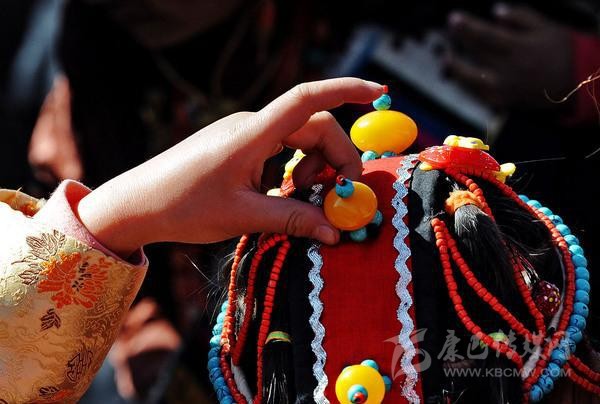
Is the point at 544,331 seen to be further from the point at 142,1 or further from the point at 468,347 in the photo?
the point at 142,1

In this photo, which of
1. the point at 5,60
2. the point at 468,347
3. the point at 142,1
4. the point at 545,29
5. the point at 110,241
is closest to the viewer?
the point at 468,347

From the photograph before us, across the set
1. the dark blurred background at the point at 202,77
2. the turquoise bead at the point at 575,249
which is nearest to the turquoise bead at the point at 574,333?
the turquoise bead at the point at 575,249

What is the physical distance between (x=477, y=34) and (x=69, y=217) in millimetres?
1754

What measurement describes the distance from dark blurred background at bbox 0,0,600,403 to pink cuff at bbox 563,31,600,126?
0.07 metres

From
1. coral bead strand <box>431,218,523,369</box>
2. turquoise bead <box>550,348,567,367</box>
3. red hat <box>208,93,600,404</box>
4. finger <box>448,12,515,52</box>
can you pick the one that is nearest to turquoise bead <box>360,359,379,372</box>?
red hat <box>208,93,600,404</box>

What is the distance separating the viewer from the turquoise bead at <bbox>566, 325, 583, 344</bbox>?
3.96 feet

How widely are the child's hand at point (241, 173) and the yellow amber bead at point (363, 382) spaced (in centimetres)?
16

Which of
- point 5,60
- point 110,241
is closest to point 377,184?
point 110,241

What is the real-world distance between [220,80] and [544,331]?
2015 millimetres

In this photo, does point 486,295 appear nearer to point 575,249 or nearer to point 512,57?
point 575,249

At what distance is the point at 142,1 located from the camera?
9.63 ft

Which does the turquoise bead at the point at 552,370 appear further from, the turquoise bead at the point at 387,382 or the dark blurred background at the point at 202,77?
the dark blurred background at the point at 202,77

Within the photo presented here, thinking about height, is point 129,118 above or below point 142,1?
below

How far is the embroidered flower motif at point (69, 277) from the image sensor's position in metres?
1.30
